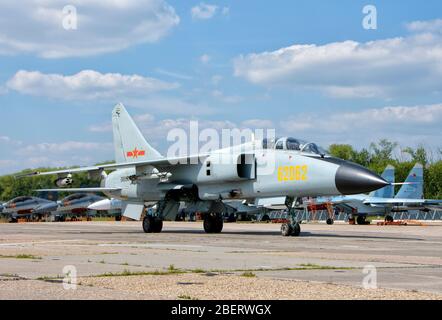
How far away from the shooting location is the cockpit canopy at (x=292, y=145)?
2260 cm

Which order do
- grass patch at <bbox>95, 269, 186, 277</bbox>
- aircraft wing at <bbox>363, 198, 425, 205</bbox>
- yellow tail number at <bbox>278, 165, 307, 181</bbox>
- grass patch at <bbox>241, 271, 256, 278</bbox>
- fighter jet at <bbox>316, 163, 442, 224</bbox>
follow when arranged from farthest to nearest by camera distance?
fighter jet at <bbox>316, 163, 442, 224</bbox> → aircraft wing at <bbox>363, 198, 425, 205</bbox> → yellow tail number at <bbox>278, 165, 307, 181</bbox> → grass patch at <bbox>95, 269, 186, 277</bbox> → grass patch at <bbox>241, 271, 256, 278</bbox>

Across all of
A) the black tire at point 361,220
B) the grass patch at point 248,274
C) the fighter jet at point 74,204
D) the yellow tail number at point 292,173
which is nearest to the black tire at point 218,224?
the yellow tail number at point 292,173

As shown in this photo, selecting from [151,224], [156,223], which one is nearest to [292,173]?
[156,223]

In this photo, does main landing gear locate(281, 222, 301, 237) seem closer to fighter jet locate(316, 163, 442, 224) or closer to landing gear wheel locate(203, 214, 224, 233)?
landing gear wheel locate(203, 214, 224, 233)

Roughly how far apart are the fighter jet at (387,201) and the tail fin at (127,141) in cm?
2309

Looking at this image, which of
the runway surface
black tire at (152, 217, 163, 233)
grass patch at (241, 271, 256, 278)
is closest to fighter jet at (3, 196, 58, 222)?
black tire at (152, 217, 163, 233)

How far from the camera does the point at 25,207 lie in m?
62.6

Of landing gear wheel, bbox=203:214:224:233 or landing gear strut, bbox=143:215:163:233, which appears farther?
landing gear strut, bbox=143:215:163:233

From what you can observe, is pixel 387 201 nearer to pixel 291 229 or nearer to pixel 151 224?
pixel 151 224

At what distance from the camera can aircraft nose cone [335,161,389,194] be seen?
20.0m

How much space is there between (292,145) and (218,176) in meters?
3.29
